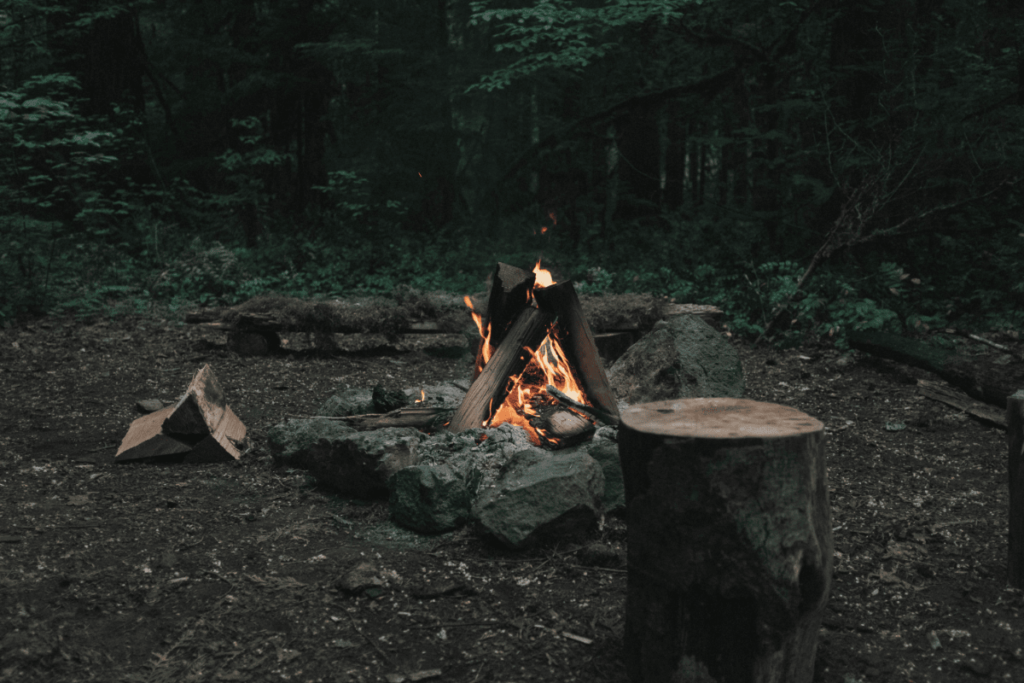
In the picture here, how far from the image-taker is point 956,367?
5.85 m

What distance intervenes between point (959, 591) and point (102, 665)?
10.9ft

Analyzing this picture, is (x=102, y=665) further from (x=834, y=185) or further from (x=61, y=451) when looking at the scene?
(x=834, y=185)

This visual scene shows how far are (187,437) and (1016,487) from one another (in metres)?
4.47

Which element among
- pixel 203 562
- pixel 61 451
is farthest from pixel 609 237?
pixel 203 562

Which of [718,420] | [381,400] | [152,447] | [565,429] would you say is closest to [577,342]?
[565,429]

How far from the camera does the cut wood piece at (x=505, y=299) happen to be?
4.68m

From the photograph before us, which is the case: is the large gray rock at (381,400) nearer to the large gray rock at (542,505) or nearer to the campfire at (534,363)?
the campfire at (534,363)

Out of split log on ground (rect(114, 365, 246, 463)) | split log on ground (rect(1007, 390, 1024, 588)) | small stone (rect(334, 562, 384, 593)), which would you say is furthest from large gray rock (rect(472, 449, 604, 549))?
split log on ground (rect(114, 365, 246, 463))

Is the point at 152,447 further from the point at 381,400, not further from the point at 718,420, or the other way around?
the point at 718,420

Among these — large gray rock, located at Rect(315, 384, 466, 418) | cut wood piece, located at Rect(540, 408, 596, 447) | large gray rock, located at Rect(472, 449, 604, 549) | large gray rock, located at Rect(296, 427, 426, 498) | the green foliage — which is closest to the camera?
large gray rock, located at Rect(472, 449, 604, 549)

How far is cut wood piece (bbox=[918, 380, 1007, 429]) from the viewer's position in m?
5.27

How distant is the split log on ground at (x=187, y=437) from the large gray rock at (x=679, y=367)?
290cm

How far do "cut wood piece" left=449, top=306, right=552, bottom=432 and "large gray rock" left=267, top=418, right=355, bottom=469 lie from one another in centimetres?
72

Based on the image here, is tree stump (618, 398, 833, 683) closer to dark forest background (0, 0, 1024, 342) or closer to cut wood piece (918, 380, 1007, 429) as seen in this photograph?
cut wood piece (918, 380, 1007, 429)
